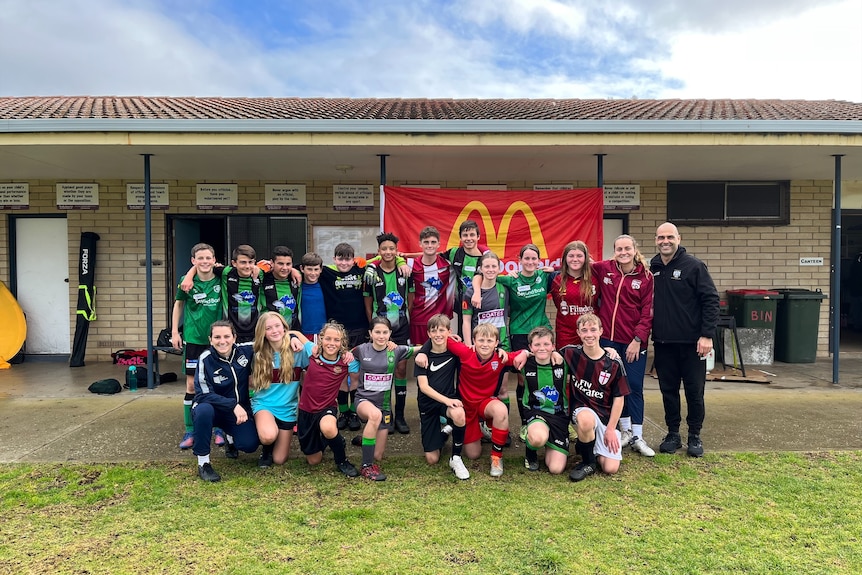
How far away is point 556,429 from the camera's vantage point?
347 centimetres

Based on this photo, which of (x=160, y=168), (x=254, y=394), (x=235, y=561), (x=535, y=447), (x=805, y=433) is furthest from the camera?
(x=160, y=168)

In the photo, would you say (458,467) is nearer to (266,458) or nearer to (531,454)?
(531,454)

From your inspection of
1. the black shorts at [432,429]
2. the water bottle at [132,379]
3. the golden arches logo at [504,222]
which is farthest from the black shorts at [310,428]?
the water bottle at [132,379]

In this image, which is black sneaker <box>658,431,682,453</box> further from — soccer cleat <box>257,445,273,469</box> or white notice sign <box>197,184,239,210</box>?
white notice sign <box>197,184,239,210</box>

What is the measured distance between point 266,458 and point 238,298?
135 centimetres

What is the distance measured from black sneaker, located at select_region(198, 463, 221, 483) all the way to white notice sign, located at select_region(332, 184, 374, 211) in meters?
4.91

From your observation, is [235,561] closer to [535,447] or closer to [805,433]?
[535,447]

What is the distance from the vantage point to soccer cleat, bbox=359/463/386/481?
11.0ft

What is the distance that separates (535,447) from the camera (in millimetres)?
3432

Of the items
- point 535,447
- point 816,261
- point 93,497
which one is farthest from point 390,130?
point 816,261

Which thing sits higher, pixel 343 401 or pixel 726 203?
pixel 726 203

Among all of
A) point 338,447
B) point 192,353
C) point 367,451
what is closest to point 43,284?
point 192,353

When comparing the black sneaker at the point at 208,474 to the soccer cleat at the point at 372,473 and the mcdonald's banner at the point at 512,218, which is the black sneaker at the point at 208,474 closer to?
the soccer cleat at the point at 372,473

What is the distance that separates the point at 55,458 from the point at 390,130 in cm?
389
